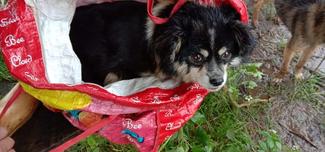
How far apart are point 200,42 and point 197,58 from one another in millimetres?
102

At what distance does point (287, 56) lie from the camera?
3.01 m

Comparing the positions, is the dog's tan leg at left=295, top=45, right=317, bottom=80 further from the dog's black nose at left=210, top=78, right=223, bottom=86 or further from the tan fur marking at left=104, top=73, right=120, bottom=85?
the tan fur marking at left=104, top=73, right=120, bottom=85

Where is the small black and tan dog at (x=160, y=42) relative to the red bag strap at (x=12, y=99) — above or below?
above

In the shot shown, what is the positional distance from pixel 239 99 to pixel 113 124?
1.03 metres

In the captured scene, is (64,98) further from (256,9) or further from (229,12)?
(256,9)

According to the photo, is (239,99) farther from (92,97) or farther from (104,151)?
(92,97)

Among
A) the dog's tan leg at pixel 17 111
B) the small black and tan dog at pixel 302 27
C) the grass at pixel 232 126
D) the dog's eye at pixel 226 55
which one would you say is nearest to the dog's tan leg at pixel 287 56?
the small black and tan dog at pixel 302 27

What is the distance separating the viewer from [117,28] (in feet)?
7.79

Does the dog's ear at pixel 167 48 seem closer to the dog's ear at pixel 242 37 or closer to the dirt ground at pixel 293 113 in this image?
the dog's ear at pixel 242 37

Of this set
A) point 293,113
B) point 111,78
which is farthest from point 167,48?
point 293,113

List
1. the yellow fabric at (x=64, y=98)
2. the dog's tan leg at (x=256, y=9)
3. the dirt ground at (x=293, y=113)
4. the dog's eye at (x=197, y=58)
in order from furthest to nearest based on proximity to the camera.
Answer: the dog's tan leg at (x=256, y=9) < the dirt ground at (x=293, y=113) < the dog's eye at (x=197, y=58) < the yellow fabric at (x=64, y=98)

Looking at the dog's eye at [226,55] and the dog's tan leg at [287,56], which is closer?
the dog's eye at [226,55]

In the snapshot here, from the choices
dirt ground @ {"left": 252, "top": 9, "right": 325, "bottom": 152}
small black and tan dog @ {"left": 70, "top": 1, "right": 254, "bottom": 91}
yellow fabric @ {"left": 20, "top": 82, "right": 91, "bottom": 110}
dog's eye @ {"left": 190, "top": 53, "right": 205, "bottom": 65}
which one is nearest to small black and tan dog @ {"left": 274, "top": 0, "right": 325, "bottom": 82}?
dirt ground @ {"left": 252, "top": 9, "right": 325, "bottom": 152}

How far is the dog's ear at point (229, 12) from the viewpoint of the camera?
2080mm
